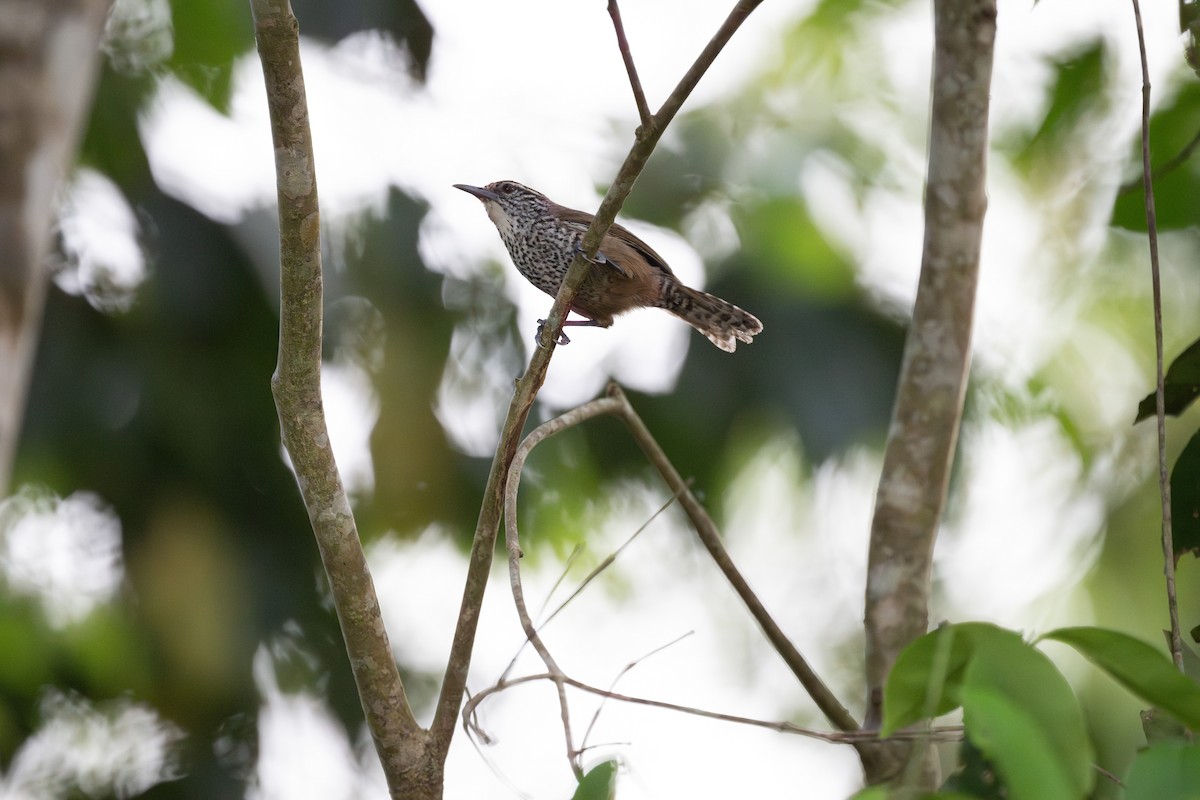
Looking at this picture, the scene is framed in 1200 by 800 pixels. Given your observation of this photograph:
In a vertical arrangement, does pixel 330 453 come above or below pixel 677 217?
below

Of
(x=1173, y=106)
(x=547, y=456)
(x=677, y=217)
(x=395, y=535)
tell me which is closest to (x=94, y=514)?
(x=395, y=535)

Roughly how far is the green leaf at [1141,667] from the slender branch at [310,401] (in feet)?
5.30

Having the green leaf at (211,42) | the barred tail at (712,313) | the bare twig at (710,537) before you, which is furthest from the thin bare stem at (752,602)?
the green leaf at (211,42)

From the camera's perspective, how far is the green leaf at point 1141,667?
159cm

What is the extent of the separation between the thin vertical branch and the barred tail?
1398 mm

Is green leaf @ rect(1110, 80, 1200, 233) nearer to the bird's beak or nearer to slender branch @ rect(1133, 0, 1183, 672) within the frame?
slender branch @ rect(1133, 0, 1183, 672)

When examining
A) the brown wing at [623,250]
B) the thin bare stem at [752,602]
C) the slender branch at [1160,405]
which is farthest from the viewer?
the brown wing at [623,250]

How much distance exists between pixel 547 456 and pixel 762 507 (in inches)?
66.5

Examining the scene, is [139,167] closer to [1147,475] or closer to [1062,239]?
[1062,239]

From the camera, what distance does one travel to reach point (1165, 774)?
4.67 feet

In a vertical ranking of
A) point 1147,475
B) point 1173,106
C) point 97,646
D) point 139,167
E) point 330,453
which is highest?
point 139,167

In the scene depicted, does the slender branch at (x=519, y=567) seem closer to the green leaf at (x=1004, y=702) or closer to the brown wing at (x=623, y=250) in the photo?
the green leaf at (x=1004, y=702)

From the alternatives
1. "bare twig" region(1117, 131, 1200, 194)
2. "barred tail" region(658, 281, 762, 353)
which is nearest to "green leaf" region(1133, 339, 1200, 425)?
"bare twig" region(1117, 131, 1200, 194)

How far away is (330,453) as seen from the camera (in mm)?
2713
